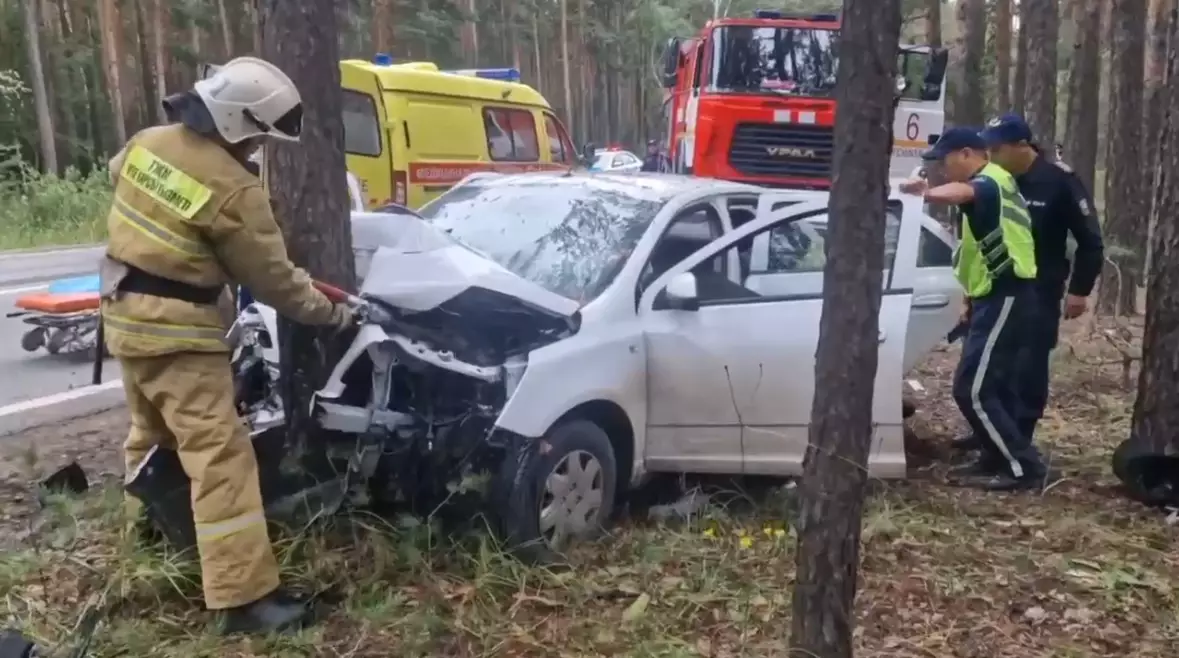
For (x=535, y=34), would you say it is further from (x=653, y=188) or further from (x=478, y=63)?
(x=653, y=188)

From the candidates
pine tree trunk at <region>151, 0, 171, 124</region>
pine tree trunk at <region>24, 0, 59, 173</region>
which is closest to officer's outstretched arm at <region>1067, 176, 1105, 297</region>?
pine tree trunk at <region>24, 0, 59, 173</region>

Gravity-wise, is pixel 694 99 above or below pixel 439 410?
above

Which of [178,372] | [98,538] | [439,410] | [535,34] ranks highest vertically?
[535,34]

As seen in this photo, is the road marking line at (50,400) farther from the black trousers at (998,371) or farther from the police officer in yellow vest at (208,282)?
the black trousers at (998,371)

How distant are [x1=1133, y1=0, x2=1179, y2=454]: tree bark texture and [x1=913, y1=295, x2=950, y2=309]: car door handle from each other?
1.13 m

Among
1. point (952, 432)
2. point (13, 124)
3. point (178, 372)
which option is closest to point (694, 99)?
point (952, 432)

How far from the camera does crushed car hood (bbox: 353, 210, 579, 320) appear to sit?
410 cm

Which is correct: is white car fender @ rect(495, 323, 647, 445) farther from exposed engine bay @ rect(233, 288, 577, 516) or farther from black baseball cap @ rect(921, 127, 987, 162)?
black baseball cap @ rect(921, 127, 987, 162)

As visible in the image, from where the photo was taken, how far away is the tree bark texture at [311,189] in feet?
13.7

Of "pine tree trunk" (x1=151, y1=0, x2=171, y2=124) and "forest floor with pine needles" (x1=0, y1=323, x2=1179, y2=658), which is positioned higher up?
"pine tree trunk" (x1=151, y1=0, x2=171, y2=124)

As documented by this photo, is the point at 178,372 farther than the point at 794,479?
No

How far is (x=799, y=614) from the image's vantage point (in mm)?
3125

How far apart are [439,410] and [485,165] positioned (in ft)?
27.3

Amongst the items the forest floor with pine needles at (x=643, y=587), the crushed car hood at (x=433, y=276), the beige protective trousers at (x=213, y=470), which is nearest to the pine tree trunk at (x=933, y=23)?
the forest floor with pine needles at (x=643, y=587)
